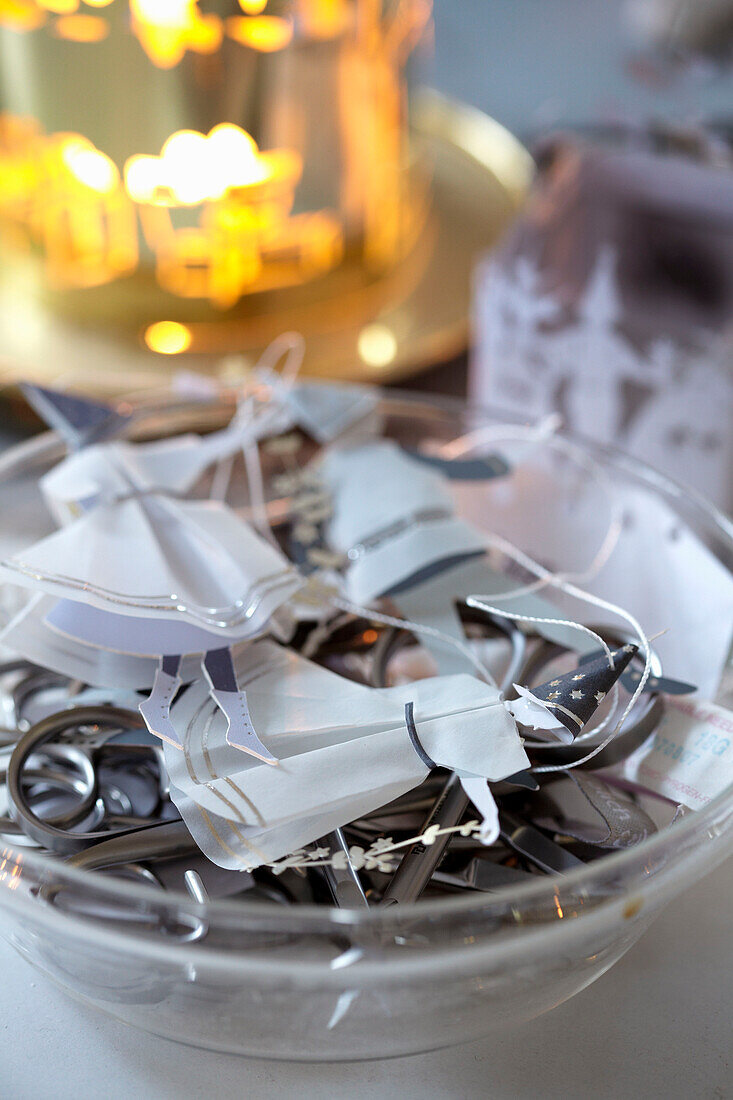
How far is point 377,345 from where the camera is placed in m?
0.51

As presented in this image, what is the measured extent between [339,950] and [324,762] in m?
0.04

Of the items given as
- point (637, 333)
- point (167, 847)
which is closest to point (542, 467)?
point (637, 333)

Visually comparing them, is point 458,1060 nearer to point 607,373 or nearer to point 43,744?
point 43,744

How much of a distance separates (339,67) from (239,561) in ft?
0.96

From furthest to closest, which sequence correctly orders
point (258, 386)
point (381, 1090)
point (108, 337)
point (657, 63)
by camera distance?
point (657, 63) < point (108, 337) < point (258, 386) < point (381, 1090)

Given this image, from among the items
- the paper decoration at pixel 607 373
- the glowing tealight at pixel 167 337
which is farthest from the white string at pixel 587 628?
the glowing tealight at pixel 167 337

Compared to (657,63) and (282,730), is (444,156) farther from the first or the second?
(282,730)

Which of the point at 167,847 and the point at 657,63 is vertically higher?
the point at 657,63

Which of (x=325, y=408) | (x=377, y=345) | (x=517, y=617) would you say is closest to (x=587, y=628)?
(x=517, y=617)

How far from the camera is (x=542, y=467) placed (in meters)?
0.38

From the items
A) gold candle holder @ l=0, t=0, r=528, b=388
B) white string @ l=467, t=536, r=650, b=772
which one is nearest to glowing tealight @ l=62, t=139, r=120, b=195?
gold candle holder @ l=0, t=0, r=528, b=388

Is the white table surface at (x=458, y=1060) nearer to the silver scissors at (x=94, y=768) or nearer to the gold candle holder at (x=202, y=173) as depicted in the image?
the silver scissors at (x=94, y=768)

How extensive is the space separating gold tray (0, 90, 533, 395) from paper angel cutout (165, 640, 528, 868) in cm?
25

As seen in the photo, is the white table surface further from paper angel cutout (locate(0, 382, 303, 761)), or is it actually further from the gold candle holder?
the gold candle holder
